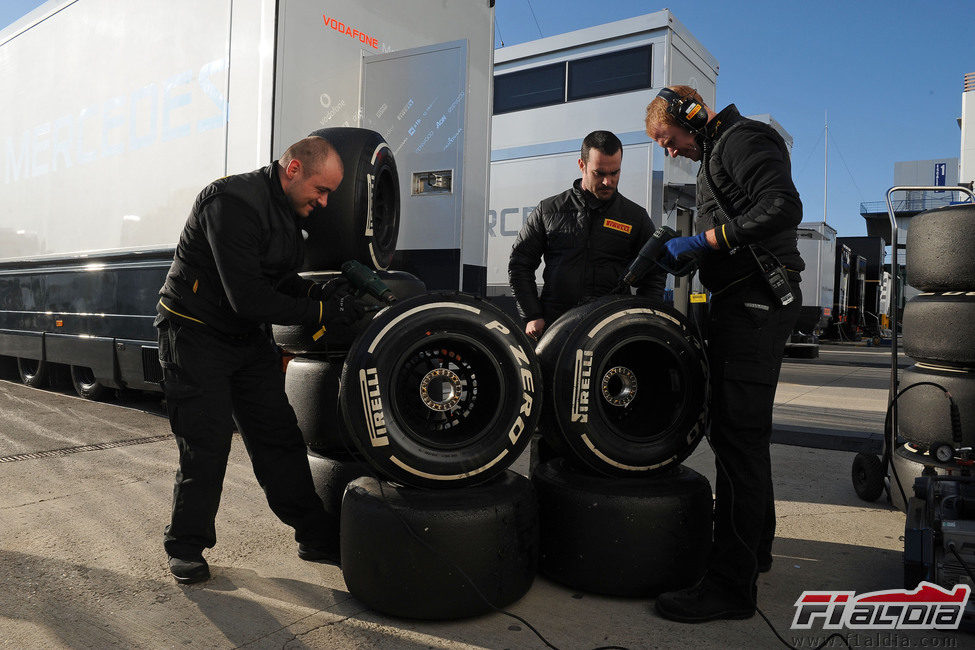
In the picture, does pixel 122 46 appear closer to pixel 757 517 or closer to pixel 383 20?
pixel 383 20

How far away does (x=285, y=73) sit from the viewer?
16.2ft

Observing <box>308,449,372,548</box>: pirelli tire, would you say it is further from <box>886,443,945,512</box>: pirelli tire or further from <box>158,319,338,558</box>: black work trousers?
<box>886,443,945,512</box>: pirelli tire

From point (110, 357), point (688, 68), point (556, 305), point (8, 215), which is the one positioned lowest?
point (110, 357)

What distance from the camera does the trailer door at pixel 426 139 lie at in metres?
5.32

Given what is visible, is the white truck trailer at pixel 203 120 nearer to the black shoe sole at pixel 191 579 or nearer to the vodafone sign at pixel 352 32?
the vodafone sign at pixel 352 32

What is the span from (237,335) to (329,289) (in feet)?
1.43

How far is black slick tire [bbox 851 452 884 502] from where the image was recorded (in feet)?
13.4

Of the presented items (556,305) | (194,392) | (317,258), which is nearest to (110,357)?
(317,258)

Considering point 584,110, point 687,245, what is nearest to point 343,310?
point 687,245

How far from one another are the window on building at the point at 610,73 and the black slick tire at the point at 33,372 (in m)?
7.44

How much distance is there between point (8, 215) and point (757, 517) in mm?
8372

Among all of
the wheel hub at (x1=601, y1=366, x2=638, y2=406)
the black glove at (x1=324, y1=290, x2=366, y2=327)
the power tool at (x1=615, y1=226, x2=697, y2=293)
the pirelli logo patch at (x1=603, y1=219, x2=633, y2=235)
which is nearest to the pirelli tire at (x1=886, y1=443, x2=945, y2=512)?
the wheel hub at (x1=601, y1=366, x2=638, y2=406)

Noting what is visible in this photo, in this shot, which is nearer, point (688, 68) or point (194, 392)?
point (194, 392)

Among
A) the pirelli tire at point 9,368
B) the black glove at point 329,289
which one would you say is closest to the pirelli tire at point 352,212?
the black glove at point 329,289
